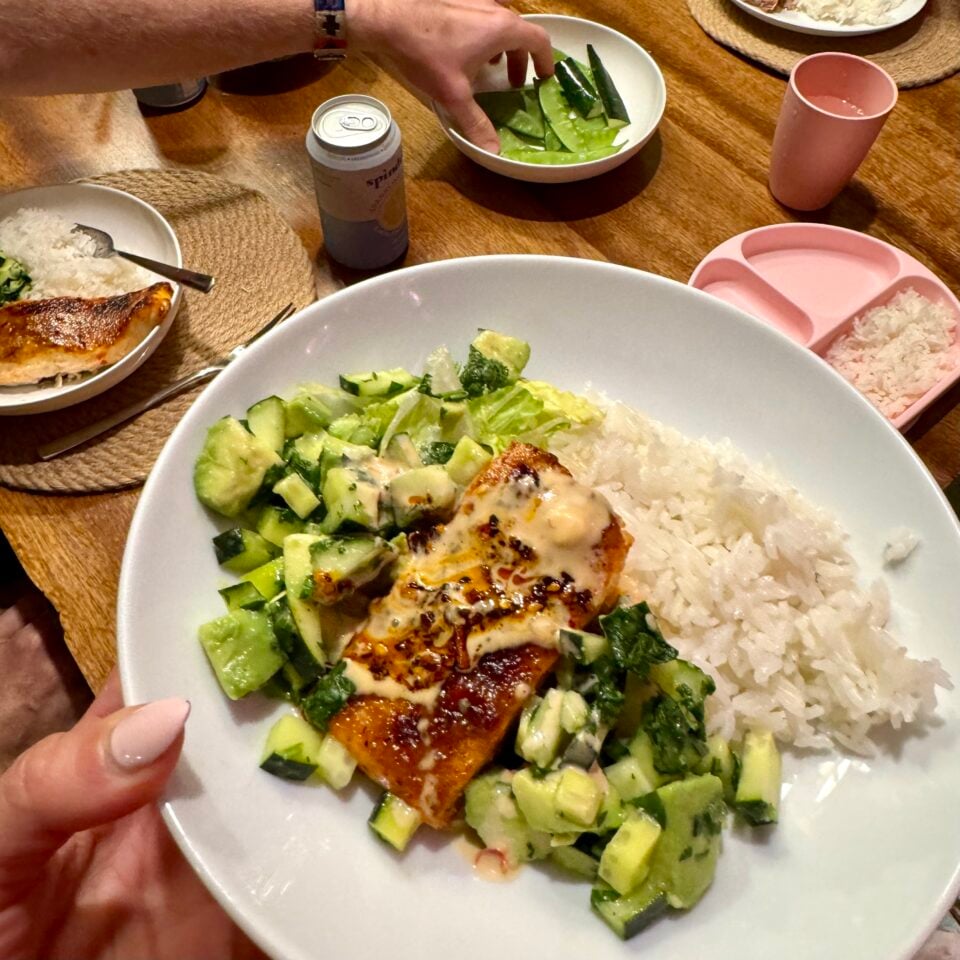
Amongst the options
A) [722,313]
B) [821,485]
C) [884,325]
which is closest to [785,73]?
[884,325]

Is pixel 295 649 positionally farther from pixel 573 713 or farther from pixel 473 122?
pixel 473 122

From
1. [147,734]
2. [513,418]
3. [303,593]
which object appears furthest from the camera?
[513,418]

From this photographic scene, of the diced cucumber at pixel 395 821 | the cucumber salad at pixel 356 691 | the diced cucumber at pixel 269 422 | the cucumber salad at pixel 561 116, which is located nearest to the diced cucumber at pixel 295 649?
the cucumber salad at pixel 356 691

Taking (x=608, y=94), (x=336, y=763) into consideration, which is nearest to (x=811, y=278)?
(x=608, y=94)

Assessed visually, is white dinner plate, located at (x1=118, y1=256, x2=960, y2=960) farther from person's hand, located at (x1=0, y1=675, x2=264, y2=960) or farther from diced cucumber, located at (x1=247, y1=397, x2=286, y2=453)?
person's hand, located at (x1=0, y1=675, x2=264, y2=960)

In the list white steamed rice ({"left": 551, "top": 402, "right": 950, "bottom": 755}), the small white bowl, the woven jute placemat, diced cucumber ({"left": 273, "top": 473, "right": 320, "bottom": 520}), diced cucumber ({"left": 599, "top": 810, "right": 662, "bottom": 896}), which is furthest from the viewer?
the small white bowl

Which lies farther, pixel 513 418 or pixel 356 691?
pixel 513 418

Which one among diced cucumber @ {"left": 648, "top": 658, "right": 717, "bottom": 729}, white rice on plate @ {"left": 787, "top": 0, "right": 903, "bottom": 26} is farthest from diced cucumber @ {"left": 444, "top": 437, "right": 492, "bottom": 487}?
white rice on plate @ {"left": 787, "top": 0, "right": 903, "bottom": 26}
